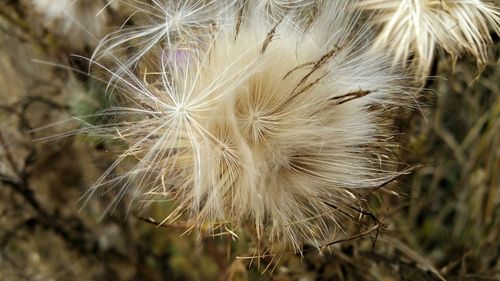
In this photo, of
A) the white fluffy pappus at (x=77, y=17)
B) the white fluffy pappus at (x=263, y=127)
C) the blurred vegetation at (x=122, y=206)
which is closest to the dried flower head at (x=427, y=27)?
the white fluffy pappus at (x=263, y=127)

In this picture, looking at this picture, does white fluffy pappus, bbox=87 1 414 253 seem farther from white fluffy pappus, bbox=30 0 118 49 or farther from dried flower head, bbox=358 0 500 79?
white fluffy pappus, bbox=30 0 118 49

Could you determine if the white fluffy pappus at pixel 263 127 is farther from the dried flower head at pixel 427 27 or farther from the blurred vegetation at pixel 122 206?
the blurred vegetation at pixel 122 206

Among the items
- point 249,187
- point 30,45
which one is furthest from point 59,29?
point 249,187

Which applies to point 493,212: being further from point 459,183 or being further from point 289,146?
point 289,146

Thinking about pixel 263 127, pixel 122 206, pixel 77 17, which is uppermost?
pixel 77 17

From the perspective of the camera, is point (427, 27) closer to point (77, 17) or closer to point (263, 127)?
point (263, 127)

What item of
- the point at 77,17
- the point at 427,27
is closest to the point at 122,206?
the point at 77,17
